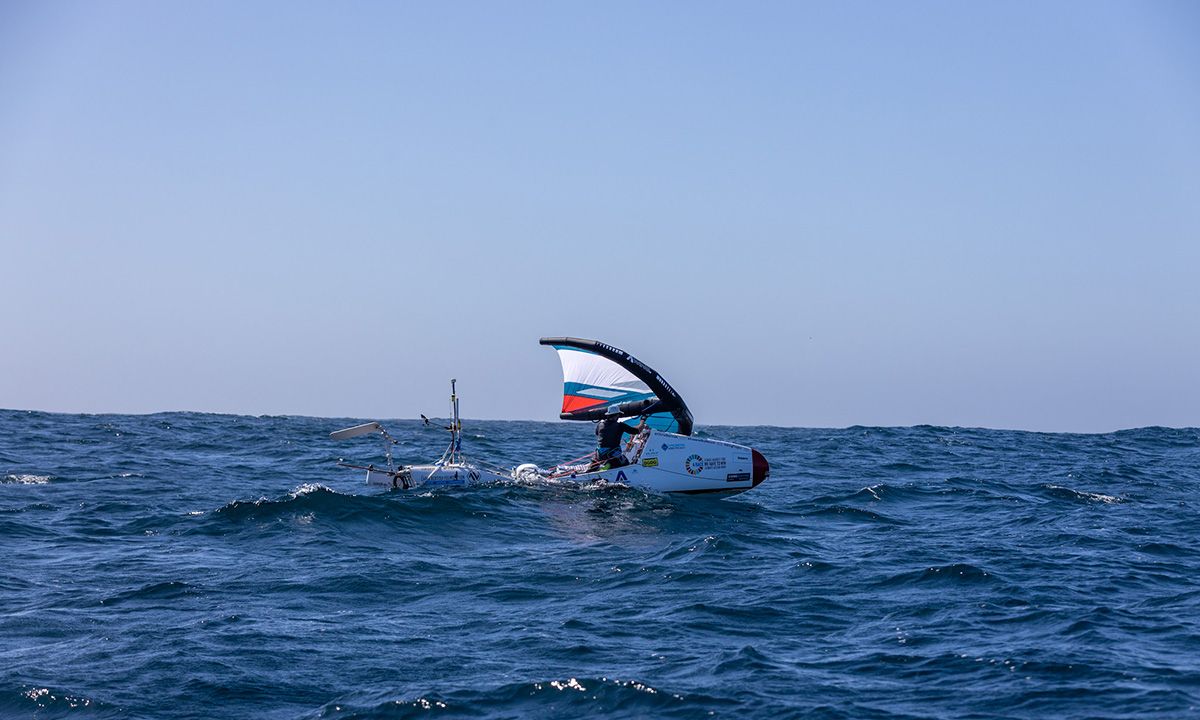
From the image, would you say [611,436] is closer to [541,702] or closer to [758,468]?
[758,468]

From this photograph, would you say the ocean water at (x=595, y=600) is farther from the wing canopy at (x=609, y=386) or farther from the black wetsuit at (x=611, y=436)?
the wing canopy at (x=609, y=386)

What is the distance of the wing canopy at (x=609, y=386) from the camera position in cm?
2798

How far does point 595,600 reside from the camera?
659 inches

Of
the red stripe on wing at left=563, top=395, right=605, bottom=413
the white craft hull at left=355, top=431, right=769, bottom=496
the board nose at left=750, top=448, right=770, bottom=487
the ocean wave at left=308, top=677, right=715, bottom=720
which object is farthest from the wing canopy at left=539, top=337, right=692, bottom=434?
the ocean wave at left=308, top=677, right=715, bottom=720

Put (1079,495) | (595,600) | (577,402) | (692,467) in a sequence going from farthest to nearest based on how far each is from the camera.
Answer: (577,402)
(1079,495)
(692,467)
(595,600)

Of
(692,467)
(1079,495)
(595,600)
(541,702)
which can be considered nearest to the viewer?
(541,702)

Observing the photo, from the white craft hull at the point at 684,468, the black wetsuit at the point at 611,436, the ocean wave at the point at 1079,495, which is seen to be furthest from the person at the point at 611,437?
the ocean wave at the point at 1079,495

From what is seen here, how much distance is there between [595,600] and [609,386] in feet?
38.6

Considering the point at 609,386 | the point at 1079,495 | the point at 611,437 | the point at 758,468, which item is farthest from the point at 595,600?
the point at 1079,495

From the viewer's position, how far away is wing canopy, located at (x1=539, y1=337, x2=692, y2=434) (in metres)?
28.0

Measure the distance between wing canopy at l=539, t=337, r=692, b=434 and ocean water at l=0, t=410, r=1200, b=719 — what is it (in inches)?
89.1

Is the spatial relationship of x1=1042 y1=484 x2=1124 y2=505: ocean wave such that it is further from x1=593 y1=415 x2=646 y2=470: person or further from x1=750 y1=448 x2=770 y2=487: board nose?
x1=593 y1=415 x2=646 y2=470: person

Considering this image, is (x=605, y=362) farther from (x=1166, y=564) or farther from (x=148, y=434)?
(x=148, y=434)

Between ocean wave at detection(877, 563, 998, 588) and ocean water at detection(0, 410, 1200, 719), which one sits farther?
ocean wave at detection(877, 563, 998, 588)
